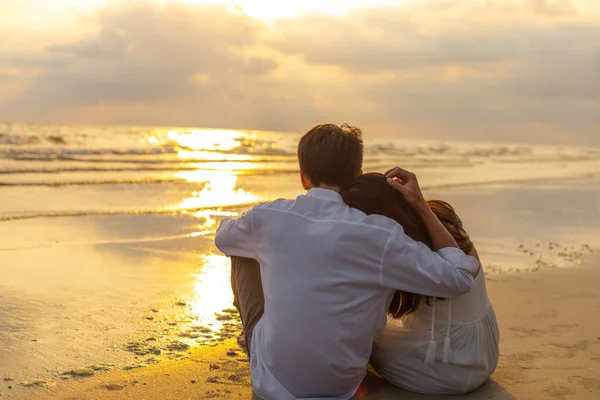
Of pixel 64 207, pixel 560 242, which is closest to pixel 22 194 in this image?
pixel 64 207

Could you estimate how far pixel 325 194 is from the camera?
2969 millimetres

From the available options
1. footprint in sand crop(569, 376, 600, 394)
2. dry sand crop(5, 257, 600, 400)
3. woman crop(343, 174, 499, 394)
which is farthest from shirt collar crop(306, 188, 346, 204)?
footprint in sand crop(569, 376, 600, 394)

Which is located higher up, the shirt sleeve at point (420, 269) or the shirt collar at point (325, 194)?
the shirt collar at point (325, 194)

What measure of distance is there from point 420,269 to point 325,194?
53 cm

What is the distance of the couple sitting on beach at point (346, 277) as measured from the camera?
291cm

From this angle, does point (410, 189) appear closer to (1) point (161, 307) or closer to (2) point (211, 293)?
(1) point (161, 307)

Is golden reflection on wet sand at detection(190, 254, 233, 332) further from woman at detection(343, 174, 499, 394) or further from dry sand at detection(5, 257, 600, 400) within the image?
woman at detection(343, 174, 499, 394)

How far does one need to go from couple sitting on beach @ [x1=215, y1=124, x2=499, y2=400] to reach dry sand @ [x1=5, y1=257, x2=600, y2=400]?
0.40m

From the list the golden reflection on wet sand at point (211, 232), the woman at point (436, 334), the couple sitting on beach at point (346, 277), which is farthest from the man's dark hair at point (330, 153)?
the golden reflection on wet sand at point (211, 232)

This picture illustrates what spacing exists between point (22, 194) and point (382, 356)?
11.3 meters

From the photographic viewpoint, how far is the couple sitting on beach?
291cm

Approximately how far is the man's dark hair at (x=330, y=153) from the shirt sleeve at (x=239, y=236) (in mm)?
336

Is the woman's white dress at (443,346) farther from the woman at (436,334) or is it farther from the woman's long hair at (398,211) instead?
the woman's long hair at (398,211)

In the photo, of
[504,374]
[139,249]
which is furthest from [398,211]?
[139,249]
